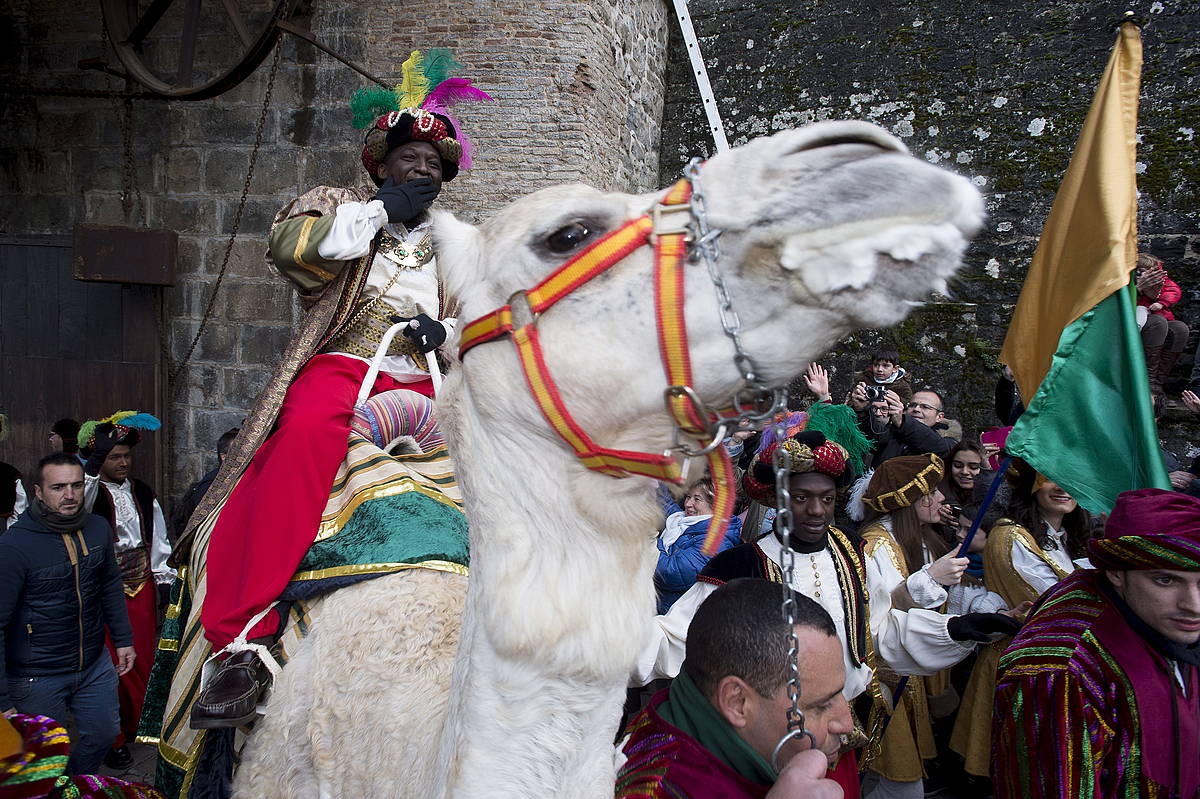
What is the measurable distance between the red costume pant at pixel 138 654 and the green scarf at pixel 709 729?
4.58 metres

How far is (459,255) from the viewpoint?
158cm

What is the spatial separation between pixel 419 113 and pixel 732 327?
2293mm

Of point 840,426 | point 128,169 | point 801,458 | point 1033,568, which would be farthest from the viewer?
point 128,169

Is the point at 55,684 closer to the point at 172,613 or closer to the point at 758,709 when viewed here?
the point at 172,613

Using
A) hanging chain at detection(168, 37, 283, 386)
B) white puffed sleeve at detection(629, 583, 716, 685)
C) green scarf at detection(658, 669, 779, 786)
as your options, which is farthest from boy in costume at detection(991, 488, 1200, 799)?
hanging chain at detection(168, 37, 283, 386)

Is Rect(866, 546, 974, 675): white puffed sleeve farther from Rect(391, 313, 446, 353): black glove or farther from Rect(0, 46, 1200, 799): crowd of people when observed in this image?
Rect(391, 313, 446, 353): black glove

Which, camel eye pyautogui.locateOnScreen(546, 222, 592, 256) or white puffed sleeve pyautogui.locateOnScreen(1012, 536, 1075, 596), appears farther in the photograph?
white puffed sleeve pyautogui.locateOnScreen(1012, 536, 1075, 596)

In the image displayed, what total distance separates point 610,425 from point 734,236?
1.18 feet

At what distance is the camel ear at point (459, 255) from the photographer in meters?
1.54

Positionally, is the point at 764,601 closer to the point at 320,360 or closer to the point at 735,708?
the point at 735,708

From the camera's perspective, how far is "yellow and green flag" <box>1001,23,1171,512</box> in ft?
8.16

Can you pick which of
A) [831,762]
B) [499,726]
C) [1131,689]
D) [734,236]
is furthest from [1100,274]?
[499,726]

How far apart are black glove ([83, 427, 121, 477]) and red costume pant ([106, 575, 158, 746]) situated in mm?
827

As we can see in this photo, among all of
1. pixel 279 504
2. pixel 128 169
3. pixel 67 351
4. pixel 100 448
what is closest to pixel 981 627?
pixel 279 504
